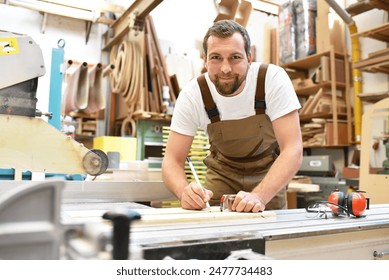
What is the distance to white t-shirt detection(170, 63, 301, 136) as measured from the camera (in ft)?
4.46

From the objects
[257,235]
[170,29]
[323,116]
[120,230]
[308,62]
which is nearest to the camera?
[120,230]

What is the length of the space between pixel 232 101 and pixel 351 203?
2.04 ft

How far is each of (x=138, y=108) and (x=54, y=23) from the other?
1.73 metres

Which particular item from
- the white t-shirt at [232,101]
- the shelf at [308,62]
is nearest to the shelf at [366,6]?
the shelf at [308,62]

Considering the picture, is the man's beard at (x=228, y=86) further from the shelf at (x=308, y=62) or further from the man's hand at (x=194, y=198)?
the shelf at (x=308, y=62)

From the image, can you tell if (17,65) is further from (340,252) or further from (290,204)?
(290,204)

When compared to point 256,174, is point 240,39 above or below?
above

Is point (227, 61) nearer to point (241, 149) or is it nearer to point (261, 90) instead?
point (261, 90)

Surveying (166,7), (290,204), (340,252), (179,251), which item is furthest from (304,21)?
(179,251)

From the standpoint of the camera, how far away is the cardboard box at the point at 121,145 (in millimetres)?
3098

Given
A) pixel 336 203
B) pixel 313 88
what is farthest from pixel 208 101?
pixel 313 88

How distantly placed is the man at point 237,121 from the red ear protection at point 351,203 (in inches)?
8.2

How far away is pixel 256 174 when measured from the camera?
151 cm

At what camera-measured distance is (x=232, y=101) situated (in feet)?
4.64
